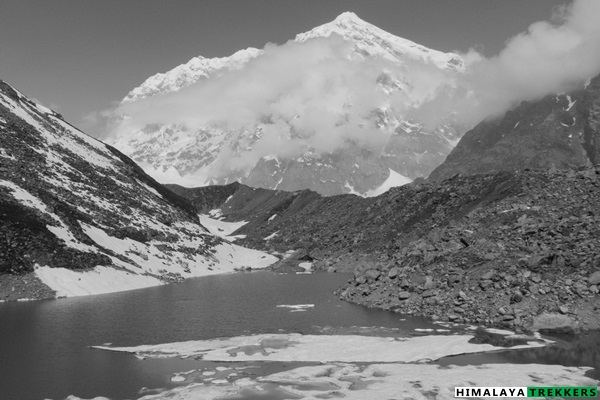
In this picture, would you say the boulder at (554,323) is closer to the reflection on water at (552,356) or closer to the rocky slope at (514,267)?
the rocky slope at (514,267)

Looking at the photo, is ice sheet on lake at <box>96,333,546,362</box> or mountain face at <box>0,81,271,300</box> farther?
mountain face at <box>0,81,271,300</box>

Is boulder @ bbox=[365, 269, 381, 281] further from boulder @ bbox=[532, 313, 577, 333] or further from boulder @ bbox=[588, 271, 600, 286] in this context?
boulder @ bbox=[588, 271, 600, 286]

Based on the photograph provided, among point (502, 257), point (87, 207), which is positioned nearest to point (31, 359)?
point (502, 257)

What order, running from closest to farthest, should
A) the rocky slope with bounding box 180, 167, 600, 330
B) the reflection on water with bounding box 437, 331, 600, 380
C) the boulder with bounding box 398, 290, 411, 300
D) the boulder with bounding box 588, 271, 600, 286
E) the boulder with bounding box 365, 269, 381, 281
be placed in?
the reflection on water with bounding box 437, 331, 600, 380, the rocky slope with bounding box 180, 167, 600, 330, the boulder with bounding box 588, 271, 600, 286, the boulder with bounding box 398, 290, 411, 300, the boulder with bounding box 365, 269, 381, 281

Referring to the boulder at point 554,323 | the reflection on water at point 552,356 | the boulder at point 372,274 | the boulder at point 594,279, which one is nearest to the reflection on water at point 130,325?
the boulder at point 372,274

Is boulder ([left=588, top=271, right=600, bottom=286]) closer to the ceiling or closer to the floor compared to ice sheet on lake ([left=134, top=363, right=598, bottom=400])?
closer to the ceiling

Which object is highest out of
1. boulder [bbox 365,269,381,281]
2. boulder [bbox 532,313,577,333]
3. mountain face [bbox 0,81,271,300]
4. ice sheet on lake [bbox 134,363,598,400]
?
mountain face [bbox 0,81,271,300]

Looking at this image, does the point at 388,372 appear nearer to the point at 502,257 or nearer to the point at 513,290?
the point at 513,290

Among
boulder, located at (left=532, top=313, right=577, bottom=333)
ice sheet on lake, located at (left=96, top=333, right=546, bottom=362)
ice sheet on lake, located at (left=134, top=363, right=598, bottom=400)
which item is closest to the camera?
ice sheet on lake, located at (left=134, top=363, right=598, bottom=400)

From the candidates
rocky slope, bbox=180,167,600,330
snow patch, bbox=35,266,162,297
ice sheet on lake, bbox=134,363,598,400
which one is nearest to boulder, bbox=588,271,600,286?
rocky slope, bbox=180,167,600,330
